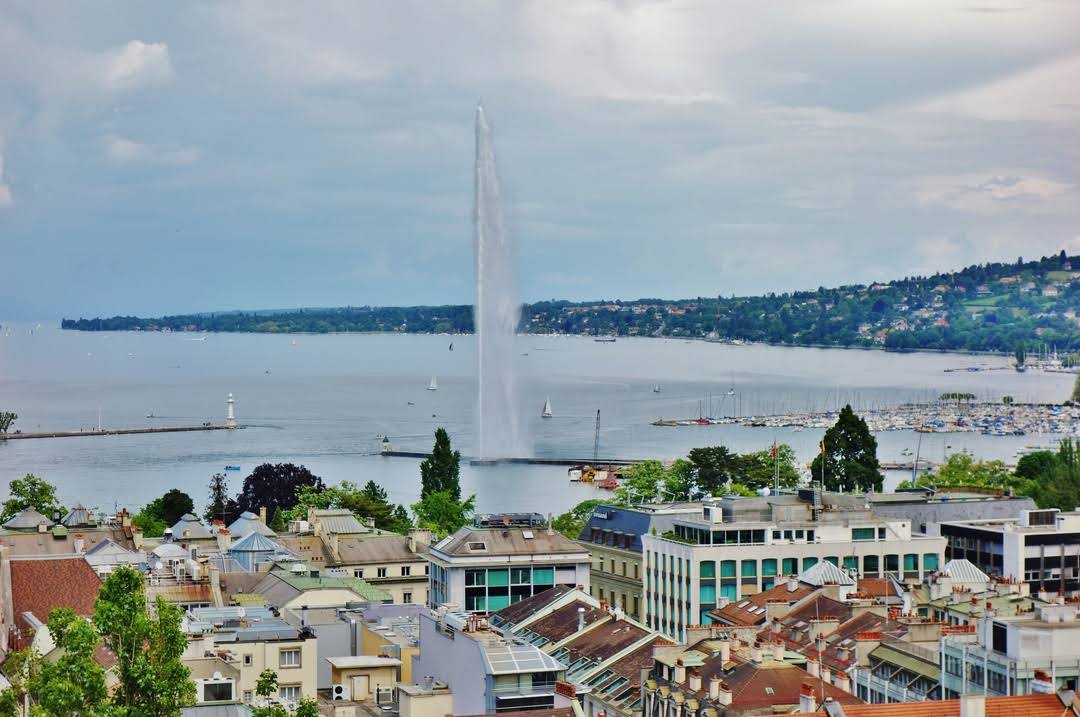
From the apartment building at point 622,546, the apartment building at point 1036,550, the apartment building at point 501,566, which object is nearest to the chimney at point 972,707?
the apartment building at point 501,566

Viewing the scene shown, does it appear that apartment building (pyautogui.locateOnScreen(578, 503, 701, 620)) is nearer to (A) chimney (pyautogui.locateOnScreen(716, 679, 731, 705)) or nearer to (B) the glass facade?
(B) the glass facade

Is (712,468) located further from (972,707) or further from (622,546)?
(972,707)

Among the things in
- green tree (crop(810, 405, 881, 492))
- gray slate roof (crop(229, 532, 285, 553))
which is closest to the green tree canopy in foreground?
gray slate roof (crop(229, 532, 285, 553))

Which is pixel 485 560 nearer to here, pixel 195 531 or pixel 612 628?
pixel 612 628

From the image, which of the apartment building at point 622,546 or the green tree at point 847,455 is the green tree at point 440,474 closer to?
the green tree at point 847,455

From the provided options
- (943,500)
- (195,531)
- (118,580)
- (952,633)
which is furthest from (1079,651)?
(195,531)

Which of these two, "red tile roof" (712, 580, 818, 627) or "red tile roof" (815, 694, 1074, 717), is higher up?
"red tile roof" (815, 694, 1074, 717)
